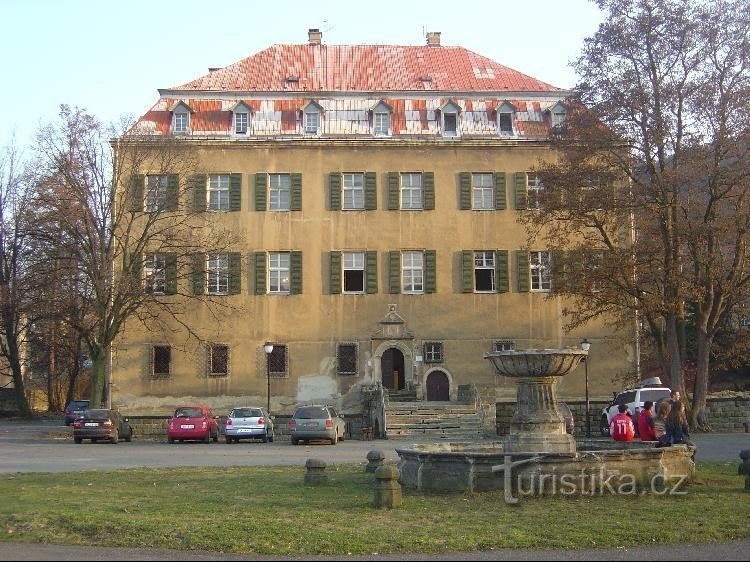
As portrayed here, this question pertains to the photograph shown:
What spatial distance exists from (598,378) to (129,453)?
73.7ft

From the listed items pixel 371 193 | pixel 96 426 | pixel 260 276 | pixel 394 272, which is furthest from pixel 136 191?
pixel 96 426

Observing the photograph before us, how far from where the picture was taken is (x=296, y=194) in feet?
133

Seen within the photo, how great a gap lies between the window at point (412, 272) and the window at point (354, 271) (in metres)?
1.78

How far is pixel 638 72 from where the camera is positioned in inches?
1213

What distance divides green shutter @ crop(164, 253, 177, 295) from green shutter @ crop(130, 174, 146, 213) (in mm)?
2420

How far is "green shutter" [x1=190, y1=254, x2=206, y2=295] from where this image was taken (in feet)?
128

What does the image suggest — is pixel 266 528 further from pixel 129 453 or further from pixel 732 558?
pixel 129 453

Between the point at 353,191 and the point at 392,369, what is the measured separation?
806cm

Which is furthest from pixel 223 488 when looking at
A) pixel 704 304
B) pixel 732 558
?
pixel 704 304

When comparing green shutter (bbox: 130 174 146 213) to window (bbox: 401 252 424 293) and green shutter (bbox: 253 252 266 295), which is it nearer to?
green shutter (bbox: 253 252 266 295)

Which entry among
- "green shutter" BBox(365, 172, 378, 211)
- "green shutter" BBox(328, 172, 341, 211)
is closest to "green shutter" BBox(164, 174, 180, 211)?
"green shutter" BBox(328, 172, 341, 211)

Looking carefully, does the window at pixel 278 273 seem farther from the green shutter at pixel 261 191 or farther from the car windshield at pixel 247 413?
the car windshield at pixel 247 413

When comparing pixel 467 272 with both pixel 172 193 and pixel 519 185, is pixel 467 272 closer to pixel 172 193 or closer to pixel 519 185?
pixel 519 185

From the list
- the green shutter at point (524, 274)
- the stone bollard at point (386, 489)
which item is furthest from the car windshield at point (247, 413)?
the stone bollard at point (386, 489)
